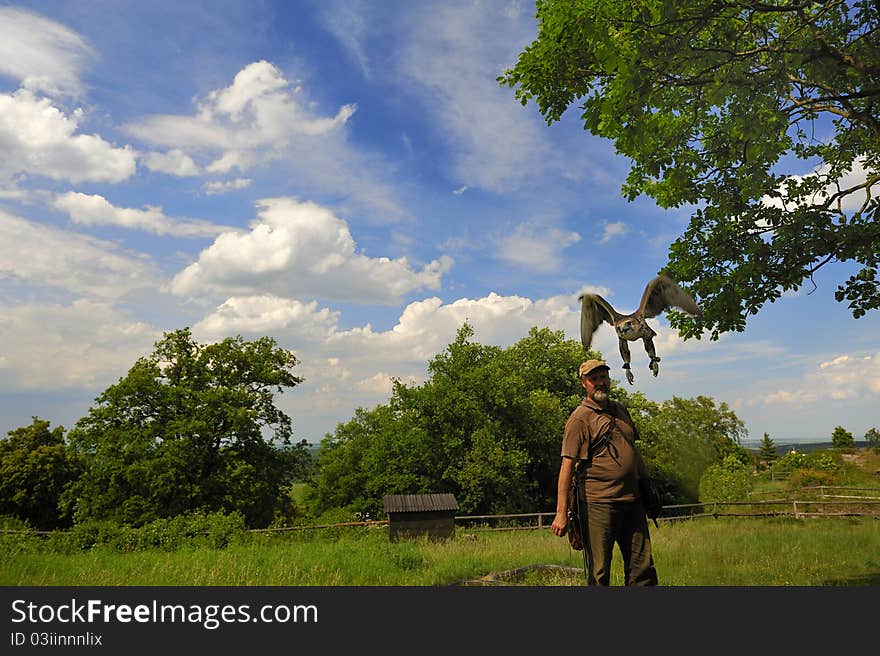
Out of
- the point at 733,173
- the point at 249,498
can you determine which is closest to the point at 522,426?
the point at 249,498

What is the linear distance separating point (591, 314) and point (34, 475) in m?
43.5

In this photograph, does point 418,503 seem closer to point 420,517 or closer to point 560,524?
point 420,517

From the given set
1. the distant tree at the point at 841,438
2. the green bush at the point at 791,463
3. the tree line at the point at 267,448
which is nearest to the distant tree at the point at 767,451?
the distant tree at the point at 841,438

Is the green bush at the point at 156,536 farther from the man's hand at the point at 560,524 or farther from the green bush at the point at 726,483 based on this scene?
the green bush at the point at 726,483

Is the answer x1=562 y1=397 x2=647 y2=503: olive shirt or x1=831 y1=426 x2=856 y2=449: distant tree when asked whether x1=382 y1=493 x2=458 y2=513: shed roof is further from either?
x1=831 y1=426 x2=856 y2=449: distant tree

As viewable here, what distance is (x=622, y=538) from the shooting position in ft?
16.4

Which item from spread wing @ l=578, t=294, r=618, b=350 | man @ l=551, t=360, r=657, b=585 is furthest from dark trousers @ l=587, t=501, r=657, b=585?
spread wing @ l=578, t=294, r=618, b=350

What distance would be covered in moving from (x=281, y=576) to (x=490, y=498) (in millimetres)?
24187

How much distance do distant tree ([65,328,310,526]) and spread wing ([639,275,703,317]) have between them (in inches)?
1045

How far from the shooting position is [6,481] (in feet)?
120

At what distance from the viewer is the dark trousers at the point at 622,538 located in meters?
4.90

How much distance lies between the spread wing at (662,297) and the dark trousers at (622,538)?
220 centimetres

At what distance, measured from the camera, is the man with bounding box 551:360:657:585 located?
4.89 m
